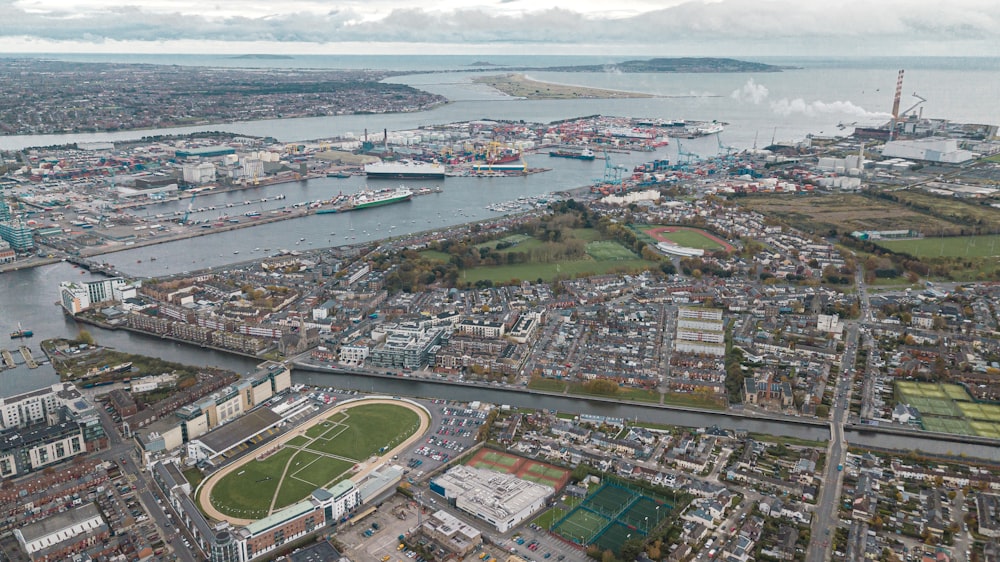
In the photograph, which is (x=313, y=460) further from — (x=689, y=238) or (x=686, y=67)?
(x=686, y=67)

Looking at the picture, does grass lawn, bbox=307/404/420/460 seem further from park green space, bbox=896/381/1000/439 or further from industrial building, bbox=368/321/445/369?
park green space, bbox=896/381/1000/439

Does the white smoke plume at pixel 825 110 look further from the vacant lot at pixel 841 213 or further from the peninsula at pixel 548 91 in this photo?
the vacant lot at pixel 841 213

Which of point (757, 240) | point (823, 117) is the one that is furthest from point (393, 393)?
point (823, 117)

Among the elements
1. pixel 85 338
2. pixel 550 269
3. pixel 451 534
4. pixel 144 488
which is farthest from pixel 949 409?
pixel 85 338

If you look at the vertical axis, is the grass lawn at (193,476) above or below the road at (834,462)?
below

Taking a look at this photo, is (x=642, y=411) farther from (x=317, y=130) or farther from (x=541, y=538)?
(x=317, y=130)

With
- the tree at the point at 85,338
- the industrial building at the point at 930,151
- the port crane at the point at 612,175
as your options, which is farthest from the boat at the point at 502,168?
the tree at the point at 85,338

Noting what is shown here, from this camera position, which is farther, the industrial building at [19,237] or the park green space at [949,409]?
the industrial building at [19,237]

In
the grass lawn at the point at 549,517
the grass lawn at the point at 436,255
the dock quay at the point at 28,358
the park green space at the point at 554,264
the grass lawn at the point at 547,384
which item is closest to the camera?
the grass lawn at the point at 549,517
